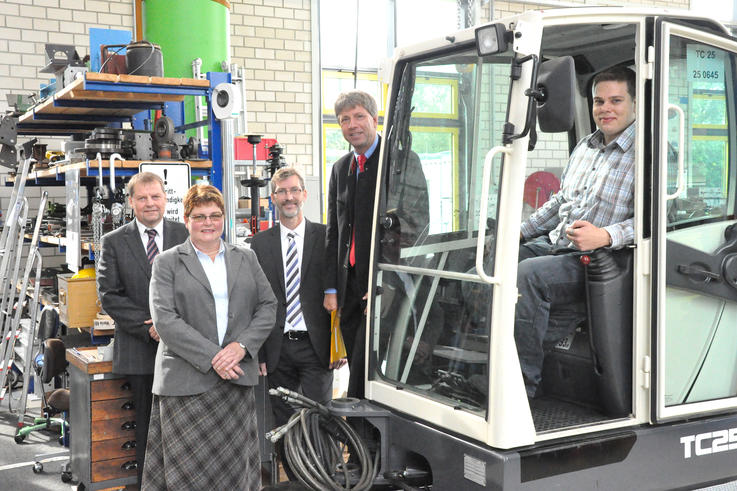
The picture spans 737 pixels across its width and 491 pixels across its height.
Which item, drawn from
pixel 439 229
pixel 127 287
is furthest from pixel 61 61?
pixel 439 229

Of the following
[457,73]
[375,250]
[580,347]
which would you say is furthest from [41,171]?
[580,347]

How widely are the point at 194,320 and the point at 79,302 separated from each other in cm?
171

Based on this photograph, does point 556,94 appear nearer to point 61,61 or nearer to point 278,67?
point 61,61

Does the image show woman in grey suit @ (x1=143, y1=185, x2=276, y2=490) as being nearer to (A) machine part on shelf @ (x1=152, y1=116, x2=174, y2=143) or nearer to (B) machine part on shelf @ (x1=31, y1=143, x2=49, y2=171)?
(A) machine part on shelf @ (x1=152, y1=116, x2=174, y2=143)

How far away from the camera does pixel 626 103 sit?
318cm

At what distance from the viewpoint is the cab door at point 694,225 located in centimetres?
304

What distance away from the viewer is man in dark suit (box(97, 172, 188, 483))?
3.85 m

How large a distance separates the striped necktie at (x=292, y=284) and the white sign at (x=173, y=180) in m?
1.05

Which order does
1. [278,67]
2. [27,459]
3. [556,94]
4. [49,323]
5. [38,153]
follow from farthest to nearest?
[278,67]
[38,153]
[49,323]
[27,459]
[556,94]

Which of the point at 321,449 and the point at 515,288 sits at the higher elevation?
the point at 515,288

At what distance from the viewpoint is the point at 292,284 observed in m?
4.00

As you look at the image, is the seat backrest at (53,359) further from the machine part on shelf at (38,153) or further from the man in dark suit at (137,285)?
the machine part on shelf at (38,153)

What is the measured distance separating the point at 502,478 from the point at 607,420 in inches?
24.2

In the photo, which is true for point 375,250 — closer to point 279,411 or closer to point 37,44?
point 279,411
